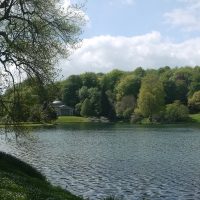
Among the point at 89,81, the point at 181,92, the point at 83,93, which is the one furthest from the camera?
the point at 89,81

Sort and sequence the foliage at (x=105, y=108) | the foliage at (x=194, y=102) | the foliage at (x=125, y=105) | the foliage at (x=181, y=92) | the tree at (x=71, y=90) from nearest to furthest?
the foliage at (x=194, y=102), the foliage at (x=125, y=105), the foliage at (x=105, y=108), the foliage at (x=181, y=92), the tree at (x=71, y=90)

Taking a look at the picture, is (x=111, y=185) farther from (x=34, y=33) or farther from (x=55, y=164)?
(x=34, y=33)

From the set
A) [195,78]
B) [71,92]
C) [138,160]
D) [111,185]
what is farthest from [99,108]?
[111,185]

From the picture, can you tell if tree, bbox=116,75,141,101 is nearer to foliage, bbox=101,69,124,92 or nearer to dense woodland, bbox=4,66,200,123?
dense woodland, bbox=4,66,200,123

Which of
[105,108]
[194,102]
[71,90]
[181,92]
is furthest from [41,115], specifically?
[71,90]

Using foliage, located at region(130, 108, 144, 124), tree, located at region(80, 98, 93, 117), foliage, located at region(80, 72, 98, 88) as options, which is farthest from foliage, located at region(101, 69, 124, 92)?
foliage, located at region(130, 108, 144, 124)

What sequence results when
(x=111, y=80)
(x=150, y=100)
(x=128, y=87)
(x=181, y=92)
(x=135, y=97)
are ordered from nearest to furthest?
(x=150, y=100)
(x=135, y=97)
(x=128, y=87)
(x=181, y=92)
(x=111, y=80)

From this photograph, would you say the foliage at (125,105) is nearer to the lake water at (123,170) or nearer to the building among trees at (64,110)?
the building among trees at (64,110)

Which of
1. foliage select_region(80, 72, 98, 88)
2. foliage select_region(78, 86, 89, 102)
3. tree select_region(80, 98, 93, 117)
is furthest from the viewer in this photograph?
foliage select_region(80, 72, 98, 88)

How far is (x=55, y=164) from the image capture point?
28219mm

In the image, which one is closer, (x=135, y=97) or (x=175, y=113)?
(x=175, y=113)

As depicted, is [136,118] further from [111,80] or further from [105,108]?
[111,80]

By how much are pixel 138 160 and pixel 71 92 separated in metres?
122

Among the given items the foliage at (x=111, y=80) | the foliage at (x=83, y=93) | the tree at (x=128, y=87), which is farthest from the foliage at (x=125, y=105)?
the foliage at (x=111, y=80)
